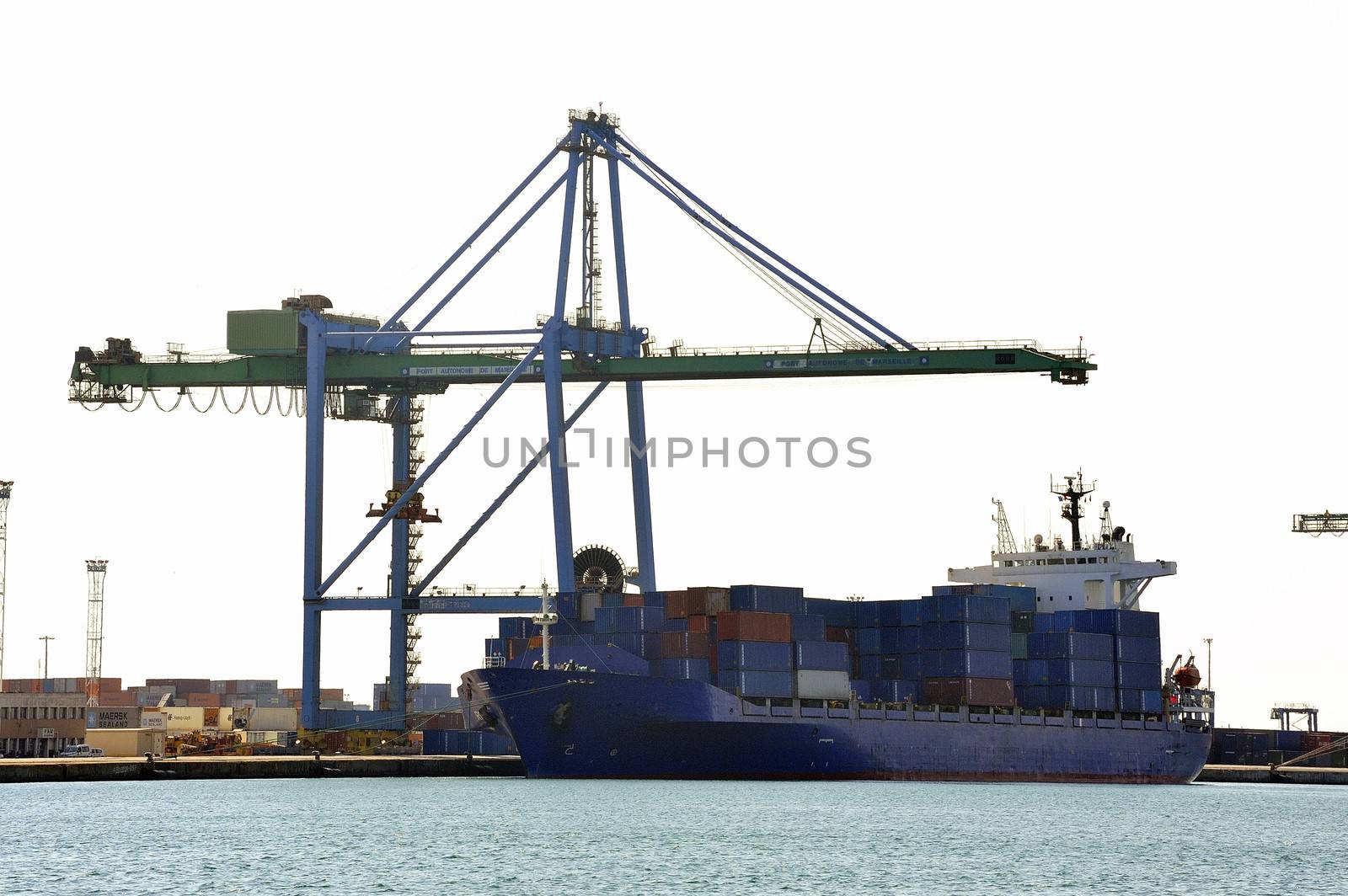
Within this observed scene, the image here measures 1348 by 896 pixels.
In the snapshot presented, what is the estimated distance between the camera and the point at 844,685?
233 ft

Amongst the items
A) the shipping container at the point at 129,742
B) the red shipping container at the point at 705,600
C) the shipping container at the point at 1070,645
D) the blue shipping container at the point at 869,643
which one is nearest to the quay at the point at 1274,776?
the shipping container at the point at 1070,645

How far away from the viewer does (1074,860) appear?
46.6m

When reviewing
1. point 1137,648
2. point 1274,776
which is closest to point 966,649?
point 1137,648

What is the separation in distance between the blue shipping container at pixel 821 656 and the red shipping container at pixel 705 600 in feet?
10.9

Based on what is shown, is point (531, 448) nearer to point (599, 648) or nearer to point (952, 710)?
point (599, 648)

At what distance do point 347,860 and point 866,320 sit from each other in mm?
35183

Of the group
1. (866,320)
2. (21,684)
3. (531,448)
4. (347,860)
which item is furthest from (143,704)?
(347,860)

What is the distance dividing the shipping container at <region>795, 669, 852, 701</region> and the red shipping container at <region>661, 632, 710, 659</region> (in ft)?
11.9

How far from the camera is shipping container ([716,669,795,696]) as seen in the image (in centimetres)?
6688

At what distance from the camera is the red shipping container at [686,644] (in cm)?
6756

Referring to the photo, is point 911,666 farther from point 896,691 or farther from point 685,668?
point 685,668

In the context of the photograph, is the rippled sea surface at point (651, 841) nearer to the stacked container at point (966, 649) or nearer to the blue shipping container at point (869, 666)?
the stacked container at point (966, 649)

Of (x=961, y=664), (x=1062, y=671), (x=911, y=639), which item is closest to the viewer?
(x=961, y=664)

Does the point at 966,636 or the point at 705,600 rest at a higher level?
the point at 705,600
